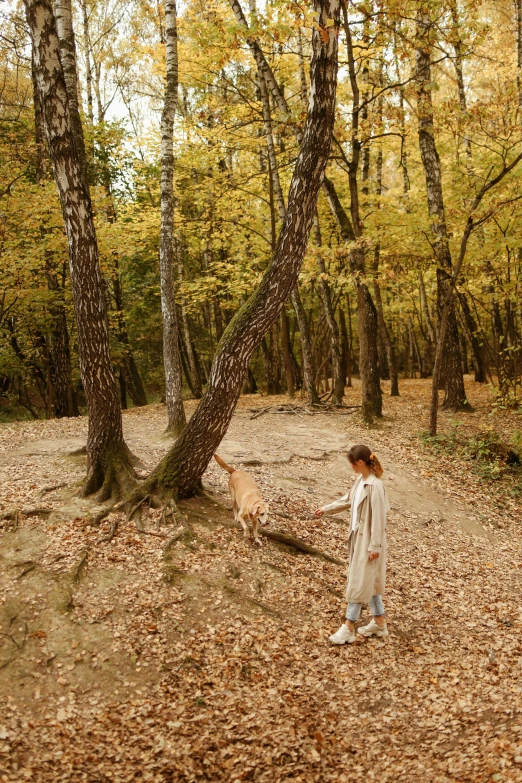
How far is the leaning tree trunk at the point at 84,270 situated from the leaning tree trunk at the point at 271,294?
0.71 metres

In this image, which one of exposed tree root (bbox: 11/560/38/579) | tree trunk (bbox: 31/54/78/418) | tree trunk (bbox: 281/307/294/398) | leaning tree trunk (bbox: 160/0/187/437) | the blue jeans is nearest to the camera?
the blue jeans

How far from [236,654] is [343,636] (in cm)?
113

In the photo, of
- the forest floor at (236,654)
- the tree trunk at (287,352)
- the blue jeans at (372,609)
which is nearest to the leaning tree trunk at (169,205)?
the forest floor at (236,654)

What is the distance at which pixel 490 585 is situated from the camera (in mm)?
7164

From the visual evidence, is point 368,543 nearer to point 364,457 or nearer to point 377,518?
point 377,518

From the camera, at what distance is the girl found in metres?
5.16

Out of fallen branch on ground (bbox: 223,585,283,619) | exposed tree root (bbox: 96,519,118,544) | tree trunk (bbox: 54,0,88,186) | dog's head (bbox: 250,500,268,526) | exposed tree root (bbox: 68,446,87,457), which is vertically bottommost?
fallen branch on ground (bbox: 223,585,283,619)

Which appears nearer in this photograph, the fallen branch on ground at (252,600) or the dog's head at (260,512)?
the fallen branch on ground at (252,600)

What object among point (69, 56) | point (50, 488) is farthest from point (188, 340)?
point (50, 488)

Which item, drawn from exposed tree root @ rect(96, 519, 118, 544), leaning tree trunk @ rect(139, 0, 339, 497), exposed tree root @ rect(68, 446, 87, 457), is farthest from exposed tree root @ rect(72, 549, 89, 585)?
exposed tree root @ rect(68, 446, 87, 457)

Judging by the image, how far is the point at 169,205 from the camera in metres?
9.85

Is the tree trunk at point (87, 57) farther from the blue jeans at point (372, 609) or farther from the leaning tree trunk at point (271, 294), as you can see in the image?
the blue jeans at point (372, 609)

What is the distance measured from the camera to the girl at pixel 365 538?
16.9 ft

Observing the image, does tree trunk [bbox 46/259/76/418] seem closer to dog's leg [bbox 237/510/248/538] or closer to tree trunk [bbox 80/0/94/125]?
tree trunk [bbox 80/0/94/125]
